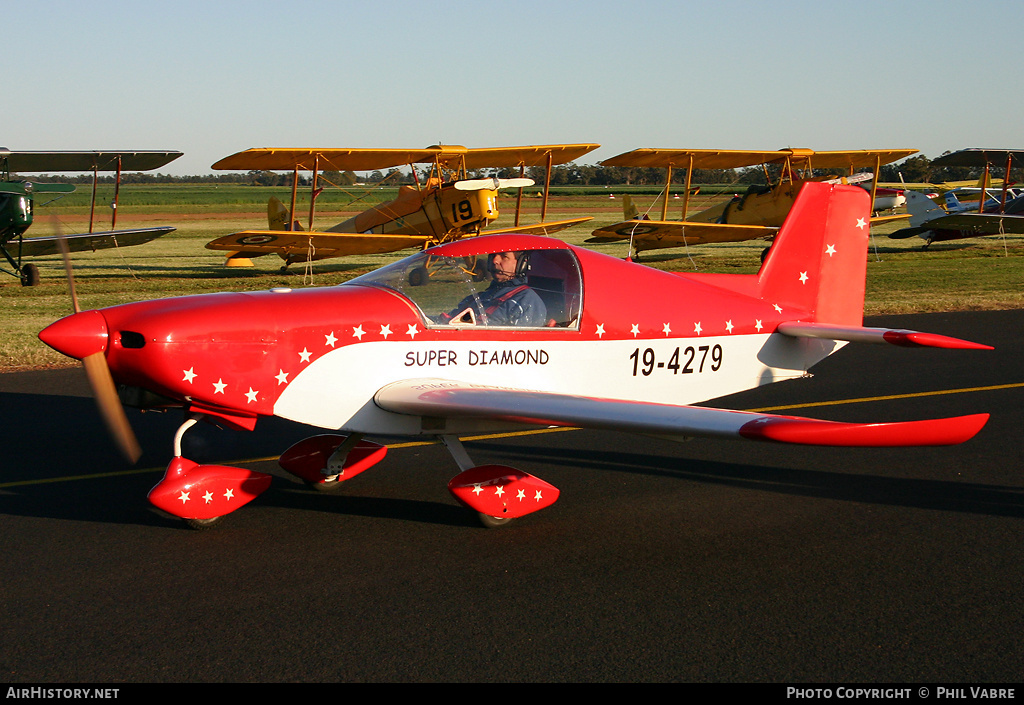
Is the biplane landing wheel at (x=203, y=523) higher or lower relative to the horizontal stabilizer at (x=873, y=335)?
lower

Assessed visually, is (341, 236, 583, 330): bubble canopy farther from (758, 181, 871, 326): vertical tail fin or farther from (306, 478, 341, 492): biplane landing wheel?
(758, 181, 871, 326): vertical tail fin

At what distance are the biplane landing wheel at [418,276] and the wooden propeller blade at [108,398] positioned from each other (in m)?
1.79

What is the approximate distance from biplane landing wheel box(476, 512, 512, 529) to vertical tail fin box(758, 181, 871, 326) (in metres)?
2.97

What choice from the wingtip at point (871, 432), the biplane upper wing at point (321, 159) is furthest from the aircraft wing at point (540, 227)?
the wingtip at point (871, 432)

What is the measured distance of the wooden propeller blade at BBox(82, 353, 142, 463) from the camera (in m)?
4.54

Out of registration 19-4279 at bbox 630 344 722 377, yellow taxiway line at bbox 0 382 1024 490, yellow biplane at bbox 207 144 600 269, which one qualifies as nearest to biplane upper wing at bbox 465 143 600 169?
yellow biplane at bbox 207 144 600 269

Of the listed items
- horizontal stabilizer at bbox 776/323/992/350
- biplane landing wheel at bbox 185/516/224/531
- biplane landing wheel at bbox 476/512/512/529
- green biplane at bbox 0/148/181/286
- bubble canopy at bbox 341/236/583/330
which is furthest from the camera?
green biplane at bbox 0/148/181/286

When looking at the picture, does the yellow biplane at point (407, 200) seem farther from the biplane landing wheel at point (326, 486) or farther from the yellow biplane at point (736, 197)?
the biplane landing wheel at point (326, 486)

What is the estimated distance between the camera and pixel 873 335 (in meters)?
6.10

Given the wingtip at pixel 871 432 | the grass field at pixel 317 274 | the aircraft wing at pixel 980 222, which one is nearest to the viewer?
the wingtip at pixel 871 432

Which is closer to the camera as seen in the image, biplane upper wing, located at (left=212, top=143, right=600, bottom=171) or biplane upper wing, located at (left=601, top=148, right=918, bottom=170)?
biplane upper wing, located at (left=212, top=143, right=600, bottom=171)

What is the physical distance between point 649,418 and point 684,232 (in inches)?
815

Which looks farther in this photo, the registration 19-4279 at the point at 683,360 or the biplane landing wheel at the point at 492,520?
the registration 19-4279 at the point at 683,360

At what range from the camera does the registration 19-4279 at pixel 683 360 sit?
6000mm
